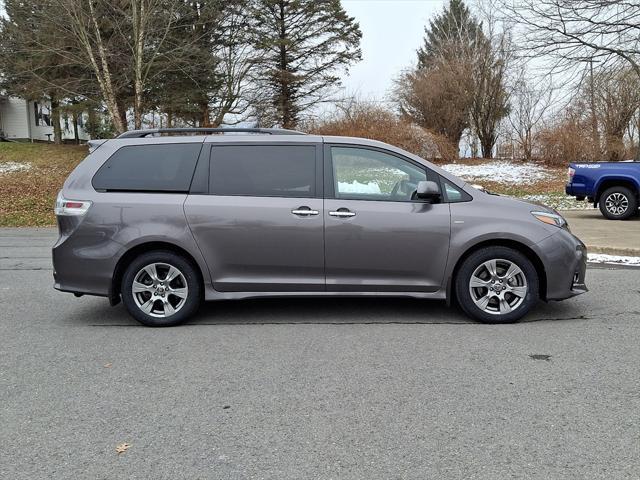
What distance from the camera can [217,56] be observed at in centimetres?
2689

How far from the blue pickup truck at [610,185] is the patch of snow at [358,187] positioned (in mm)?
10011

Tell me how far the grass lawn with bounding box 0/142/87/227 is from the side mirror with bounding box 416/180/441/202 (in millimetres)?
13515

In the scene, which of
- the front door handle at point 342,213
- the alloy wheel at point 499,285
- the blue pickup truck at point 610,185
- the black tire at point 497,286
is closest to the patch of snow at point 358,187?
the front door handle at point 342,213

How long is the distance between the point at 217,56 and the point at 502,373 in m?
25.5

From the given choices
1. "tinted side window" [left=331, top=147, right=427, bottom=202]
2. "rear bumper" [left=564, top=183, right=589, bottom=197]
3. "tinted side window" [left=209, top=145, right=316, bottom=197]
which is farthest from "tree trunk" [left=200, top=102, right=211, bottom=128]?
"tinted side window" [left=331, top=147, right=427, bottom=202]

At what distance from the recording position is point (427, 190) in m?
5.29

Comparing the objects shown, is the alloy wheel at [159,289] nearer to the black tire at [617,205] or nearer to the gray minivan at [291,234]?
the gray minivan at [291,234]

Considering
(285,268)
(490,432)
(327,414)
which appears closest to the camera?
(490,432)

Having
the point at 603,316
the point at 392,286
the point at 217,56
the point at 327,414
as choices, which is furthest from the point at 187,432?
the point at 217,56

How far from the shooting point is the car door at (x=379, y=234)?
532 centimetres

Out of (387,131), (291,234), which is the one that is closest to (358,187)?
(291,234)

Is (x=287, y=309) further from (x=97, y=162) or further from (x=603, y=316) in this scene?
(x=603, y=316)

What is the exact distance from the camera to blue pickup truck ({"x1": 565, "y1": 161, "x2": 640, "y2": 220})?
43.2 feet

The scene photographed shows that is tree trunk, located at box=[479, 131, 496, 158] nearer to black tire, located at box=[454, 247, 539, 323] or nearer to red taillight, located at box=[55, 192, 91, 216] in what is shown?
black tire, located at box=[454, 247, 539, 323]
